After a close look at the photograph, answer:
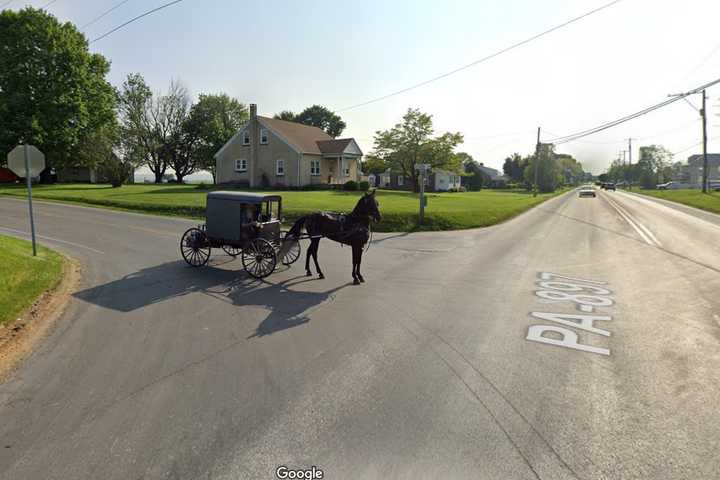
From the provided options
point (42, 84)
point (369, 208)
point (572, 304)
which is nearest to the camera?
point (572, 304)

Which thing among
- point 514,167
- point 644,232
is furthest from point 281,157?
point 514,167

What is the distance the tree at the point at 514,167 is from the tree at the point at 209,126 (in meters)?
81.4

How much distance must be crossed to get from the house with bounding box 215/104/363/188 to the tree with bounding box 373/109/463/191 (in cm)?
396

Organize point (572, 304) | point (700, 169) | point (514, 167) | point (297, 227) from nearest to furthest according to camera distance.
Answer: point (572, 304) < point (297, 227) < point (700, 169) < point (514, 167)

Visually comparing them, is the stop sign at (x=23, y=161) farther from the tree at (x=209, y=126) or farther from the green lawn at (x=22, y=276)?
the tree at (x=209, y=126)

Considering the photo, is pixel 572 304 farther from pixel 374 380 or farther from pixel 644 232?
pixel 644 232

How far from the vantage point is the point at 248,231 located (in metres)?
10.6

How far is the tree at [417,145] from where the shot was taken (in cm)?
4650

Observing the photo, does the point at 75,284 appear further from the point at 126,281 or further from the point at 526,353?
the point at 526,353

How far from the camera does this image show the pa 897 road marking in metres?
6.36

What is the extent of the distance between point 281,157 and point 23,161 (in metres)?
33.0

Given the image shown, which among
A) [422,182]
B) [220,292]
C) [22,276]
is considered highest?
[422,182]

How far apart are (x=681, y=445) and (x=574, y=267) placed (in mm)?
9189

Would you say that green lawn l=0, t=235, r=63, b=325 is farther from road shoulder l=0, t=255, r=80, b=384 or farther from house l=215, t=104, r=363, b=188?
house l=215, t=104, r=363, b=188
